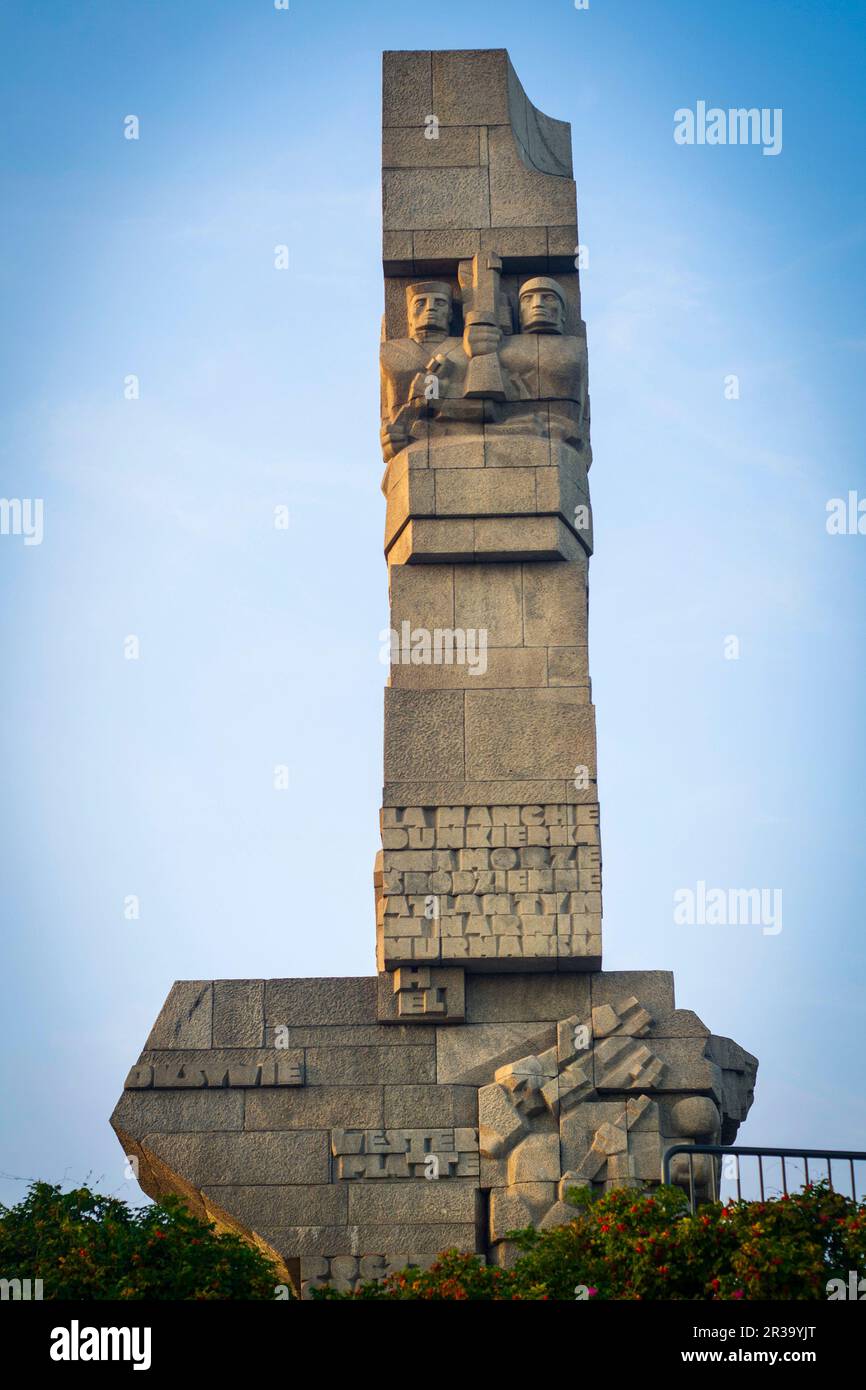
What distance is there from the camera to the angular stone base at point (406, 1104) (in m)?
17.6

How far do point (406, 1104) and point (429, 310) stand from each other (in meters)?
7.28

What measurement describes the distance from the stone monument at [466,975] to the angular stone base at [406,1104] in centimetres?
2

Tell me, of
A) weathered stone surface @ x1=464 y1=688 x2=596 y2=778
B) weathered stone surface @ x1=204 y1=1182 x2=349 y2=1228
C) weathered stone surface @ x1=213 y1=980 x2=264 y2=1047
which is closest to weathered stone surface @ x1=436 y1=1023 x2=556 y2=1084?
weathered stone surface @ x1=204 y1=1182 x2=349 y2=1228

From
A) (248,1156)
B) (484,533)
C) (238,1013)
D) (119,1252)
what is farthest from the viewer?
(484,533)

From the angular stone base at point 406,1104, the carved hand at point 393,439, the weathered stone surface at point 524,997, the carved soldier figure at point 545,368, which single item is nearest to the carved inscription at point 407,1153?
the angular stone base at point 406,1104

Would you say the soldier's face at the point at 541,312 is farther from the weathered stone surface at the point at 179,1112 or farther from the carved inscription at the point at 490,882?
the weathered stone surface at the point at 179,1112

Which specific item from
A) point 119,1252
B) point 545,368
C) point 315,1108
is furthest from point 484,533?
point 119,1252

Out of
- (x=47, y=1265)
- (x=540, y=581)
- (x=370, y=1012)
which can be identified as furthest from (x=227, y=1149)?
(x=540, y=581)

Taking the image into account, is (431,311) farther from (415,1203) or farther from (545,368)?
(415,1203)

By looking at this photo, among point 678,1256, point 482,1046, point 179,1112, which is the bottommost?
point 678,1256

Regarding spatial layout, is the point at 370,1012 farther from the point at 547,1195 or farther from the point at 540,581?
the point at 540,581

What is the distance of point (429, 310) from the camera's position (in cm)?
2053

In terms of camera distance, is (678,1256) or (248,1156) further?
(248,1156)
